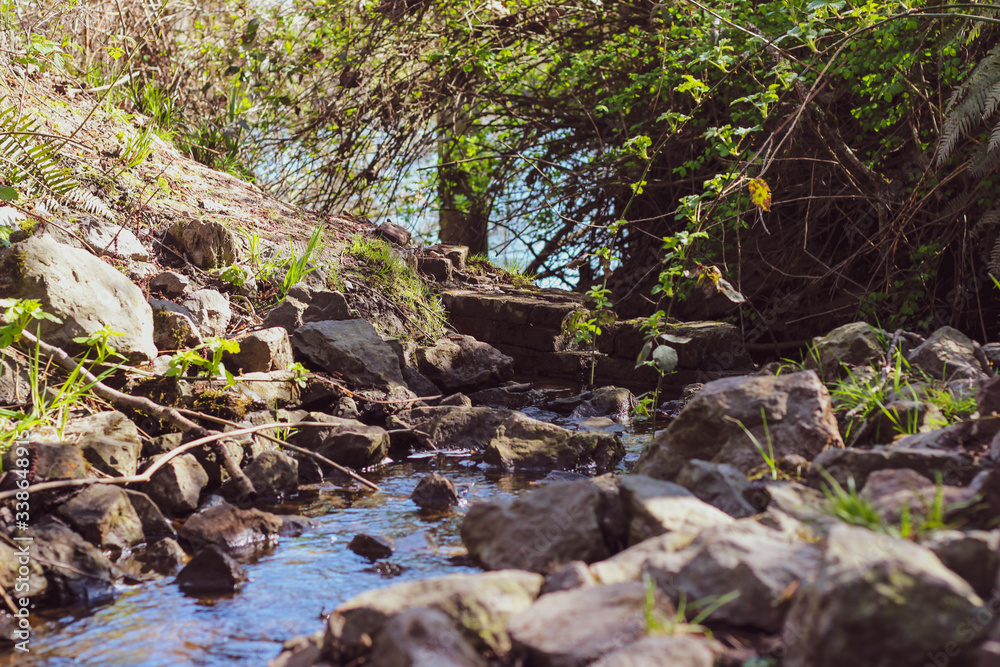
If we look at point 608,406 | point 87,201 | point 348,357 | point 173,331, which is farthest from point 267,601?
point 87,201

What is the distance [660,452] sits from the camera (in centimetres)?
328

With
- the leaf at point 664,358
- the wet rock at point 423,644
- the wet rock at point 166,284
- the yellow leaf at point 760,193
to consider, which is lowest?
the wet rock at point 423,644

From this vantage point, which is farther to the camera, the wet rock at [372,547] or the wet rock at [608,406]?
the wet rock at [608,406]

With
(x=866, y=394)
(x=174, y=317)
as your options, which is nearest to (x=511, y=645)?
(x=866, y=394)

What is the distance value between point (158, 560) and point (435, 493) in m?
1.21

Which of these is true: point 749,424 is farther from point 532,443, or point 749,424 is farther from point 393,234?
point 393,234

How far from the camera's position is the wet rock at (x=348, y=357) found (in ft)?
16.9

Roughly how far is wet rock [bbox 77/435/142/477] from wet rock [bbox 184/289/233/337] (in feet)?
5.18

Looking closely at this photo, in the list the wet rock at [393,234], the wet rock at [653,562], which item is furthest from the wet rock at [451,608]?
the wet rock at [393,234]

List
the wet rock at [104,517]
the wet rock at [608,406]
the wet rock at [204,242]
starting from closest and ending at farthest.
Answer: the wet rock at [104,517]
the wet rock at [608,406]
the wet rock at [204,242]

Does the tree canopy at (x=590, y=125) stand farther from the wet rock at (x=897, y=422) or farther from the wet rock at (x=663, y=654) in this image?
the wet rock at (x=663, y=654)

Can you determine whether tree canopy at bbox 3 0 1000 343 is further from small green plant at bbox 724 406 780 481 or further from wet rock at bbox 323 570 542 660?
wet rock at bbox 323 570 542 660

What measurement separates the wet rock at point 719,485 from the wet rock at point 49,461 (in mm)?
2384

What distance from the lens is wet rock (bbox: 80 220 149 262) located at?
5177 mm
